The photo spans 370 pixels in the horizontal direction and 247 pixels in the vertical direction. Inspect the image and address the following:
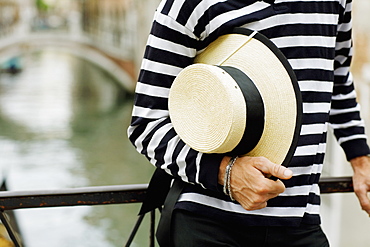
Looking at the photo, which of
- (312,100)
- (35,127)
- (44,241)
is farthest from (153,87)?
(35,127)

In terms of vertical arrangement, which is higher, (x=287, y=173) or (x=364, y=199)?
(x=287, y=173)

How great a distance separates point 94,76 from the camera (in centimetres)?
1709

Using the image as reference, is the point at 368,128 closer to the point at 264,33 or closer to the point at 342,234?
the point at 342,234

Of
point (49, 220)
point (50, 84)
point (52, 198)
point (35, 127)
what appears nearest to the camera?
point (52, 198)

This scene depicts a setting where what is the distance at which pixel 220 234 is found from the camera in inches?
30.3

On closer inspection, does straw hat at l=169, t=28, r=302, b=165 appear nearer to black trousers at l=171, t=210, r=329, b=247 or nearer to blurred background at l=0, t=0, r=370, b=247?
black trousers at l=171, t=210, r=329, b=247

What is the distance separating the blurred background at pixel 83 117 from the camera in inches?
143

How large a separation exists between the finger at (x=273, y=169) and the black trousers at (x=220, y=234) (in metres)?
0.12

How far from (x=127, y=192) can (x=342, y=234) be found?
2.79 m

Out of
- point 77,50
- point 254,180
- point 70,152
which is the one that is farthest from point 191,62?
point 77,50

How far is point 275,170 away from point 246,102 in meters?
0.08

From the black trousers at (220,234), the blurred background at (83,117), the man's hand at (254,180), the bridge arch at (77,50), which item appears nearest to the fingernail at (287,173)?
the man's hand at (254,180)

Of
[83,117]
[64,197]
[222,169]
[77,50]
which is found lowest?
[77,50]

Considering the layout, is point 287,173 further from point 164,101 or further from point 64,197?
point 64,197
